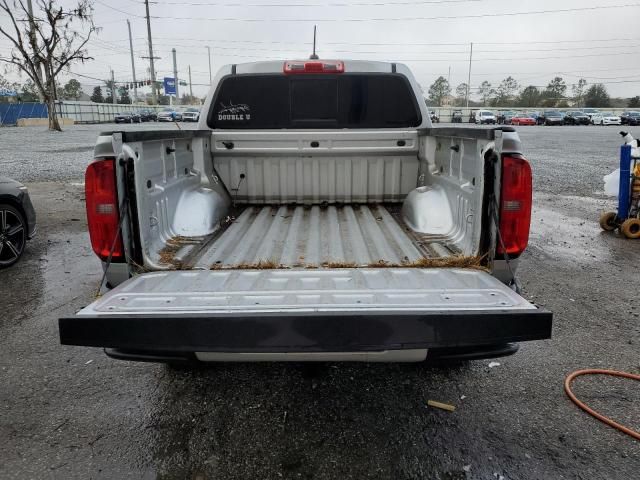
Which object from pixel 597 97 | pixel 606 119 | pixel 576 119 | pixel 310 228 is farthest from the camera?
pixel 597 97

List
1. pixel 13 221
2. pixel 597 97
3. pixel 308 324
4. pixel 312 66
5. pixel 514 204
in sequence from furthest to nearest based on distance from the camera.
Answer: pixel 597 97 → pixel 13 221 → pixel 312 66 → pixel 514 204 → pixel 308 324

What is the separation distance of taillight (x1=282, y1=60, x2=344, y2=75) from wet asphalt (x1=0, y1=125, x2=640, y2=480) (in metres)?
2.67

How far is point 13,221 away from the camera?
6047mm

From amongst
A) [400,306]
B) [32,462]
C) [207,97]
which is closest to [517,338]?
[400,306]

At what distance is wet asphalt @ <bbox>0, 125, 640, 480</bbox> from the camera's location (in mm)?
2676

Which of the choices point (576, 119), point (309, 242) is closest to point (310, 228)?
point (309, 242)

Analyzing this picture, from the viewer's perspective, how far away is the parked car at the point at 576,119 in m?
56.8

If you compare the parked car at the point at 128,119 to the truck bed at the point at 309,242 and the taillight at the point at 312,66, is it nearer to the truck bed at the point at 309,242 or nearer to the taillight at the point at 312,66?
the taillight at the point at 312,66

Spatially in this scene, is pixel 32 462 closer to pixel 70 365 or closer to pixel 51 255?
pixel 70 365

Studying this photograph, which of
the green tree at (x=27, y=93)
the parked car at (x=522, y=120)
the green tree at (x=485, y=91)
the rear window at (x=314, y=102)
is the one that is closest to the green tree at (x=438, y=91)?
the green tree at (x=485, y=91)

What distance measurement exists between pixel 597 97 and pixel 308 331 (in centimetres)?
10282

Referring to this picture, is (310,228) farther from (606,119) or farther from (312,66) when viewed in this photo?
(606,119)

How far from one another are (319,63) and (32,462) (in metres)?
3.73

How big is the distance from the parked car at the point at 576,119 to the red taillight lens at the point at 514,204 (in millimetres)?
62381
